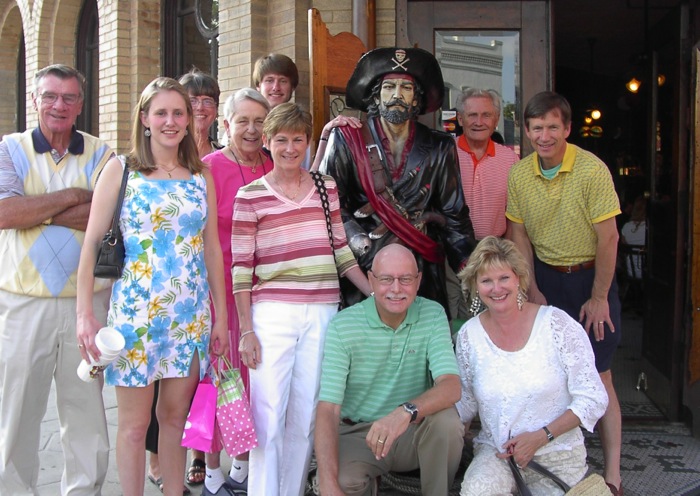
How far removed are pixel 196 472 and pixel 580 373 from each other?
2.09m

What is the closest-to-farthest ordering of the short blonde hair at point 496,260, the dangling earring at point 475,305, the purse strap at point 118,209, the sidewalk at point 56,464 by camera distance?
the purse strap at point 118,209
the short blonde hair at point 496,260
the dangling earring at point 475,305
the sidewalk at point 56,464

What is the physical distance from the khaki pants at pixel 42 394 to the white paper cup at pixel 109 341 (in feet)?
1.70

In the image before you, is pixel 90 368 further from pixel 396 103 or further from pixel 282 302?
pixel 396 103

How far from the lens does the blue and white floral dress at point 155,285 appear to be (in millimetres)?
2758

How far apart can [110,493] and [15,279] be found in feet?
4.21

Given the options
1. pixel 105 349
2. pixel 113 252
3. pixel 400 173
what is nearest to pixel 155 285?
pixel 113 252

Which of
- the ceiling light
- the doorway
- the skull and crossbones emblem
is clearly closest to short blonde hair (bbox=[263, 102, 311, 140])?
the skull and crossbones emblem

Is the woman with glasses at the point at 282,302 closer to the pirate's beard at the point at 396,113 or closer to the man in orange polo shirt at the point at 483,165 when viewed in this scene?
the pirate's beard at the point at 396,113

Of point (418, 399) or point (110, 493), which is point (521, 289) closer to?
point (418, 399)

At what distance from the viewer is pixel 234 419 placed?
115 inches

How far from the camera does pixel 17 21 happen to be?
37.0 feet

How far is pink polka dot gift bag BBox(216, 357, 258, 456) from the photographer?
9.53ft

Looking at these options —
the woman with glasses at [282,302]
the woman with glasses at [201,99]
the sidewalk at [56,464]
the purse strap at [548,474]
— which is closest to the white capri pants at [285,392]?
the woman with glasses at [282,302]

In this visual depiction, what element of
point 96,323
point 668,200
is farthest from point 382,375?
point 668,200
